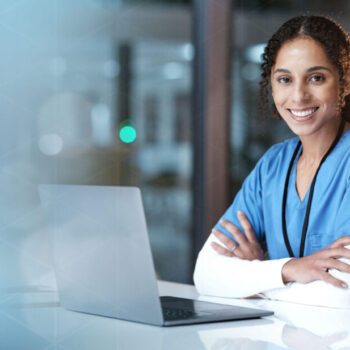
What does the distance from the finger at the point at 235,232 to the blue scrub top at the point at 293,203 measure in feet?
0.09

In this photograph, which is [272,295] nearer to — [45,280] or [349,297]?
[349,297]

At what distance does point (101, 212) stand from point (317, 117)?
0.75 metres

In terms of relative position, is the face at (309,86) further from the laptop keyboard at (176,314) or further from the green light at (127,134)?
the green light at (127,134)

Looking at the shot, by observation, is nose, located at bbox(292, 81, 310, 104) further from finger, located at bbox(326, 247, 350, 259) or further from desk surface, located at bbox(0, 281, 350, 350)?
desk surface, located at bbox(0, 281, 350, 350)

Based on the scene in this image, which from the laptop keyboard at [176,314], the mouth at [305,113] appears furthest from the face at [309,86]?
the laptop keyboard at [176,314]

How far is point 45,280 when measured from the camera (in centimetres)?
132

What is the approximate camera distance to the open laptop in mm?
836

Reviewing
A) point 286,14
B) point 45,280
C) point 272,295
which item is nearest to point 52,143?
point 286,14

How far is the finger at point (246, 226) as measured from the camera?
4.85 ft

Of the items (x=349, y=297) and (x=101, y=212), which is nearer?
(x=101, y=212)

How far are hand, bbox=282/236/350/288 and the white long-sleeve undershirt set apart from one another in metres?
0.01

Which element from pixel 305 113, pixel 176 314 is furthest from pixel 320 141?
pixel 176 314

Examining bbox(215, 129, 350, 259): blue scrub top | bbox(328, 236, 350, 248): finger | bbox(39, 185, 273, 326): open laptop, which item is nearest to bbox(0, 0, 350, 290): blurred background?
bbox(215, 129, 350, 259): blue scrub top

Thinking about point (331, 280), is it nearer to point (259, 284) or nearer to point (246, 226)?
point (259, 284)
